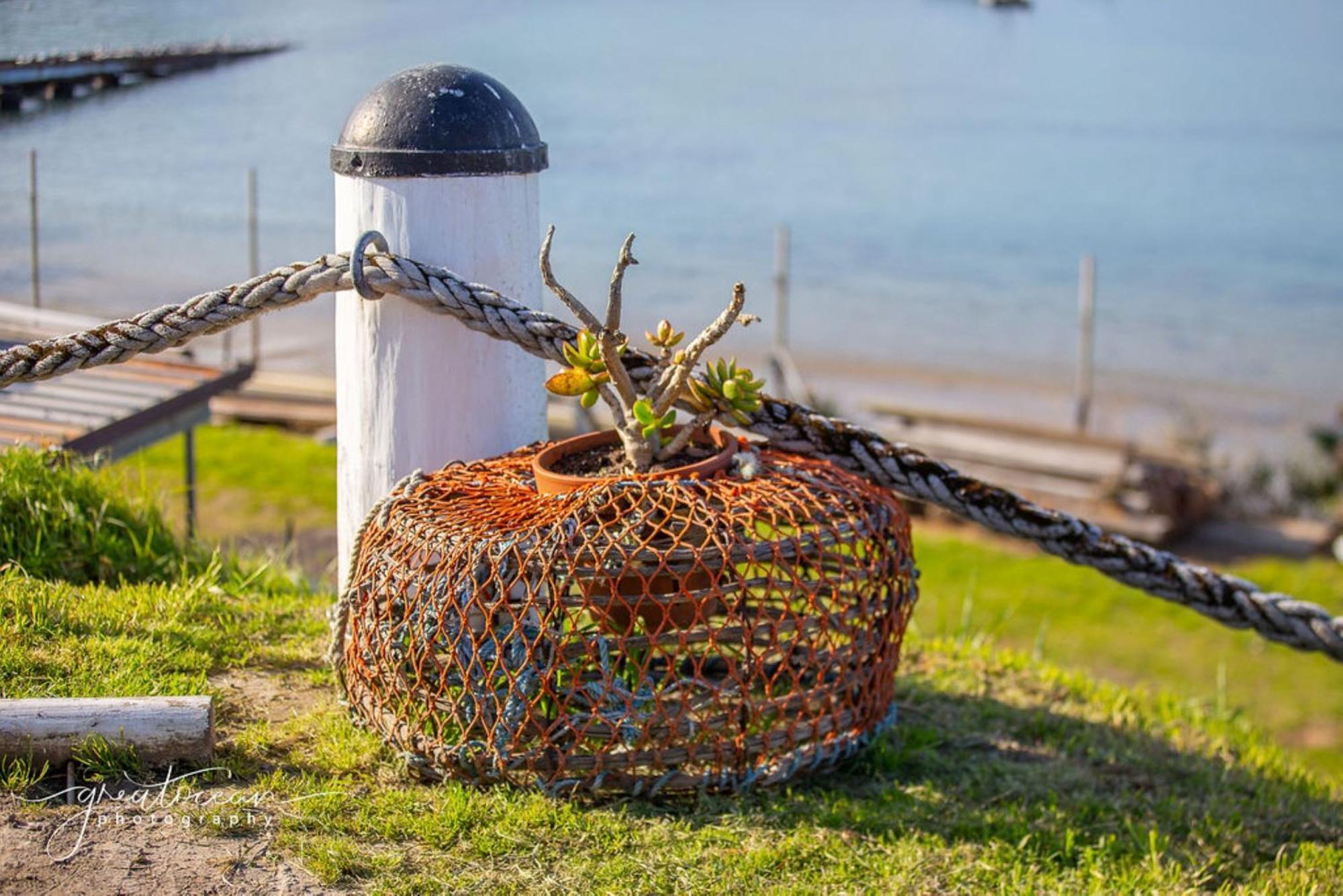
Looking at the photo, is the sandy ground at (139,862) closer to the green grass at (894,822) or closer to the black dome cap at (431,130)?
the green grass at (894,822)

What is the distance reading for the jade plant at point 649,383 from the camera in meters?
3.46

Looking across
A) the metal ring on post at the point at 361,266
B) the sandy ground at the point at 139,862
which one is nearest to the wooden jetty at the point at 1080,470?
the metal ring on post at the point at 361,266

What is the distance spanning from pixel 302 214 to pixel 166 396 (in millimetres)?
11098

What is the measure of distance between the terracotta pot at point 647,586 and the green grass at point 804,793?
1.44ft

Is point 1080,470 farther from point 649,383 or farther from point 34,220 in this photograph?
point 649,383

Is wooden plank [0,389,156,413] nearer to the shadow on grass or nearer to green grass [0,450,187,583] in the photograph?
green grass [0,450,187,583]

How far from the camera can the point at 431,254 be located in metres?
3.79

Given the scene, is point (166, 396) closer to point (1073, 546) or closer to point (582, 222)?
point (1073, 546)

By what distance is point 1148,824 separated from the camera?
372 cm

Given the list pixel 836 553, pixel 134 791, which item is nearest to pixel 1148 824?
pixel 836 553

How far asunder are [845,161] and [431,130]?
26135 millimetres

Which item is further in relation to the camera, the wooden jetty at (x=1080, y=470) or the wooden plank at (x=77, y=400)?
the wooden jetty at (x=1080, y=470)

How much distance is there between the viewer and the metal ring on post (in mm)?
3627

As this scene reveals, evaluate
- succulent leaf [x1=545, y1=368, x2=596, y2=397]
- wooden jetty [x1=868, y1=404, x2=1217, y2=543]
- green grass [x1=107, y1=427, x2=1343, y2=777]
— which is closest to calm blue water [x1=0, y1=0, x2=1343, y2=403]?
green grass [x1=107, y1=427, x2=1343, y2=777]
